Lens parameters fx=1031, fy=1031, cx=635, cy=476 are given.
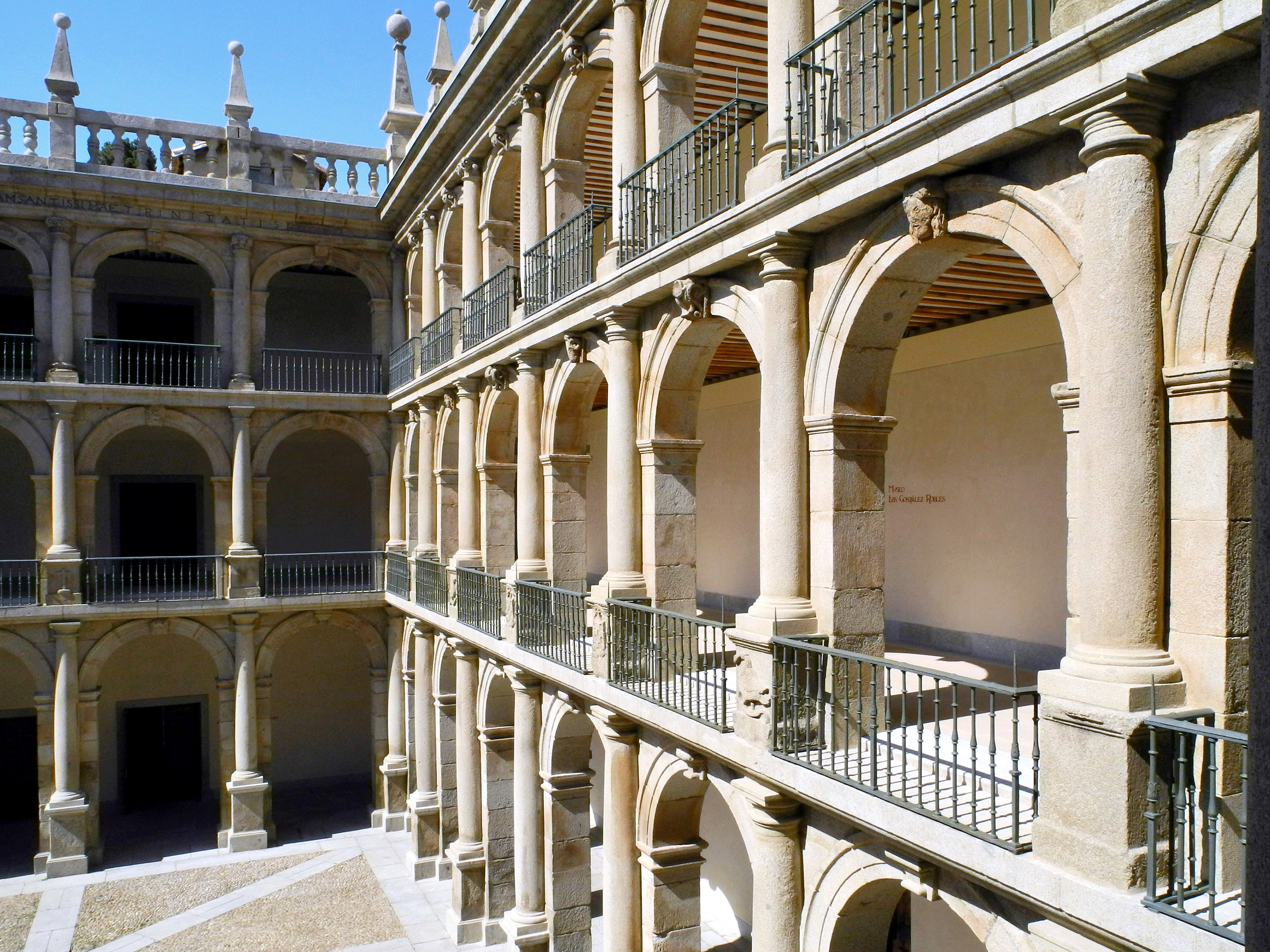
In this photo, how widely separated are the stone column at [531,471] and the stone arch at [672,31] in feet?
13.1

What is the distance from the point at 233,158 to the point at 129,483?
6778 mm

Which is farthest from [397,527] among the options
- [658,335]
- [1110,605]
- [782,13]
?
[1110,605]

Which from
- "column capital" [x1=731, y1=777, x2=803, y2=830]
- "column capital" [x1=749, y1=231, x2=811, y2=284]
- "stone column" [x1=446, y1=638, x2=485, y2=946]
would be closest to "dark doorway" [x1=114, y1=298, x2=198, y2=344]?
"stone column" [x1=446, y1=638, x2=485, y2=946]

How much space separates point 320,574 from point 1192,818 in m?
18.0

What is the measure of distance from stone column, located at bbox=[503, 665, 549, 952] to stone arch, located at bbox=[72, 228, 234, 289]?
1058 centimetres

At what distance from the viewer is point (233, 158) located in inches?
732

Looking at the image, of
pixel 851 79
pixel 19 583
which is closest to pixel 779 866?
pixel 851 79

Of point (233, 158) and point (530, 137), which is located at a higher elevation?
point (233, 158)

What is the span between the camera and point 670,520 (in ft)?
31.7

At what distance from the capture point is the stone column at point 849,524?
7.00 metres

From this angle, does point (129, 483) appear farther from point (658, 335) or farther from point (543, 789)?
point (658, 335)

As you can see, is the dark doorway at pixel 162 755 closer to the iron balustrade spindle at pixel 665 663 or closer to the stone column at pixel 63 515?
the stone column at pixel 63 515

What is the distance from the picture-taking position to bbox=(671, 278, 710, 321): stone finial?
8.48 metres

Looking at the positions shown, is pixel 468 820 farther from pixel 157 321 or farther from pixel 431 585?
pixel 157 321
